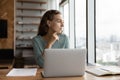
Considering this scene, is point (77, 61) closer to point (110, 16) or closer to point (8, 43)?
point (110, 16)

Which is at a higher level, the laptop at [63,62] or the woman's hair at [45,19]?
the woman's hair at [45,19]

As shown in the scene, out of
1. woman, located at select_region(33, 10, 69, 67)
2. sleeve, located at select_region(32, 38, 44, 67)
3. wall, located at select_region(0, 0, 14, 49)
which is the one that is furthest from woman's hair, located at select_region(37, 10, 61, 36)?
wall, located at select_region(0, 0, 14, 49)

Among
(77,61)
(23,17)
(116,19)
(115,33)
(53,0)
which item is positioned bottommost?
(77,61)

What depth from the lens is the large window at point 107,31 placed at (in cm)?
223

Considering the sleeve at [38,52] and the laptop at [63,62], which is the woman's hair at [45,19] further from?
the laptop at [63,62]

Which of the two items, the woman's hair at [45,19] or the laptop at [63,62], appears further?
the woman's hair at [45,19]

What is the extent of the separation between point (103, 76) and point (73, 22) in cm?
301

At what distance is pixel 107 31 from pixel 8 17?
3.26 meters

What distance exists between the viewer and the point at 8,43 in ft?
16.8

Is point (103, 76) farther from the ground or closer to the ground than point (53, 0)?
closer to the ground

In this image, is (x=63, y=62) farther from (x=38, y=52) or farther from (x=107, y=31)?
(x=107, y=31)

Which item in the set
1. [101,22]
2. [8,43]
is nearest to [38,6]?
[8,43]

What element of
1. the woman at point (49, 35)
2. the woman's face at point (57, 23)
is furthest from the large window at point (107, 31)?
the woman's face at point (57, 23)

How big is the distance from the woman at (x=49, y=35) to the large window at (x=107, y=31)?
61 cm
